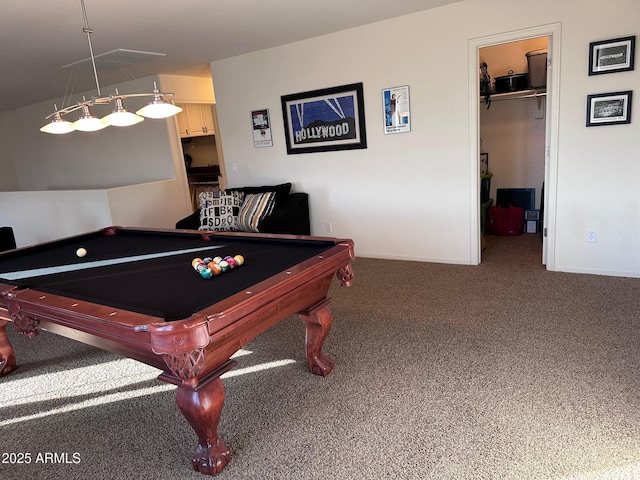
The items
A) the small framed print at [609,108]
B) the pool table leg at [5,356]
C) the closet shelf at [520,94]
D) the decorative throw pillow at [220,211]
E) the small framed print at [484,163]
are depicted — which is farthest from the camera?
the small framed print at [484,163]

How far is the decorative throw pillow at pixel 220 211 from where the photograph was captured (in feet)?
15.1

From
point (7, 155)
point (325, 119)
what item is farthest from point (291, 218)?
point (7, 155)

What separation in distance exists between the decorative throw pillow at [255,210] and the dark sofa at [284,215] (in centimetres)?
7

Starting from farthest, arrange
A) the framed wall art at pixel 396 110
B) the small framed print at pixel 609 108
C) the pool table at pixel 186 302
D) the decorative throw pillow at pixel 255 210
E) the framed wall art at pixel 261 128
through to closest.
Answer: the framed wall art at pixel 261 128, the decorative throw pillow at pixel 255 210, the framed wall art at pixel 396 110, the small framed print at pixel 609 108, the pool table at pixel 186 302

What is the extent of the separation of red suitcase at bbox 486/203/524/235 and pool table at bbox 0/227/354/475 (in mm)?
3456

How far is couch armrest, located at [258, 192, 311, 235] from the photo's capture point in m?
4.36

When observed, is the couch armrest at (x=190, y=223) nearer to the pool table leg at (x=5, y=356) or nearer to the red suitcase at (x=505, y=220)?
the pool table leg at (x=5, y=356)

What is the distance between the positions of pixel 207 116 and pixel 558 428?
6.93 metres

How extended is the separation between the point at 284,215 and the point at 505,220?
264 cm

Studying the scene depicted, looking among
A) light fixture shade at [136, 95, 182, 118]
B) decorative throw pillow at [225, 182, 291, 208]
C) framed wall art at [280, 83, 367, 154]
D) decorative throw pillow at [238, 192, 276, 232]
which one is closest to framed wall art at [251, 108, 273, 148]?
framed wall art at [280, 83, 367, 154]

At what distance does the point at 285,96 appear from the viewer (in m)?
4.78

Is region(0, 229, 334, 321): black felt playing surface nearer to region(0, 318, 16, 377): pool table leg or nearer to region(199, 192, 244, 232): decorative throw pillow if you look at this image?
region(0, 318, 16, 377): pool table leg

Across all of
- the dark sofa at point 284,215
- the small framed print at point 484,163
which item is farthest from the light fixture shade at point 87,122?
the small framed print at point 484,163

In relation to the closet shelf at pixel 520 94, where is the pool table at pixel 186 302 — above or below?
below
